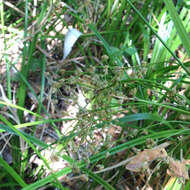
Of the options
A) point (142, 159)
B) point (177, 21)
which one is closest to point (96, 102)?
point (142, 159)

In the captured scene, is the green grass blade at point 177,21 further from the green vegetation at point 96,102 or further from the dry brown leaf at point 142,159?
A: the dry brown leaf at point 142,159

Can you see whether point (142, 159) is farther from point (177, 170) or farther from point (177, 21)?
point (177, 21)

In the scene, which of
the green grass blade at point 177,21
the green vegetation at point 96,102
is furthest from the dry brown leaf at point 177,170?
the green grass blade at point 177,21

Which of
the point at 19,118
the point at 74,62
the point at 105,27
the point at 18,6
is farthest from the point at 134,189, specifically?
the point at 18,6

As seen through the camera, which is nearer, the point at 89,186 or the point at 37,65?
the point at 89,186

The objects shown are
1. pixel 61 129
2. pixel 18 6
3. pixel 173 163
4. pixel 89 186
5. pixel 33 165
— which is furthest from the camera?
pixel 18 6

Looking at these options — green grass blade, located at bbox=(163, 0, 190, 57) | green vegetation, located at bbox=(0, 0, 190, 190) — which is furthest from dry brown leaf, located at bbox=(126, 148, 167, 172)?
green grass blade, located at bbox=(163, 0, 190, 57)

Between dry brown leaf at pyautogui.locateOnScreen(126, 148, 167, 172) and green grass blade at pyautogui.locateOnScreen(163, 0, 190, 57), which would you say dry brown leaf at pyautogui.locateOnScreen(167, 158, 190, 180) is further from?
green grass blade at pyautogui.locateOnScreen(163, 0, 190, 57)

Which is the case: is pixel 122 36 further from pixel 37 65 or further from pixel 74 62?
pixel 37 65

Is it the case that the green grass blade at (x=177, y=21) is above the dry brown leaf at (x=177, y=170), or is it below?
above
